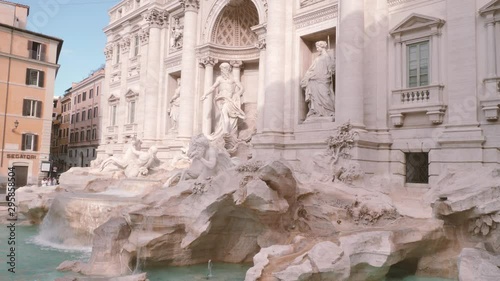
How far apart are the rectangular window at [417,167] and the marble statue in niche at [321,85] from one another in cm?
259

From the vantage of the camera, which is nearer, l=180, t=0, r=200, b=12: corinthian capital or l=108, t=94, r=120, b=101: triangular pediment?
l=180, t=0, r=200, b=12: corinthian capital

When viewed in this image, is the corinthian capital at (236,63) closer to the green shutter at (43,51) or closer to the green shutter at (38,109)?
the green shutter at (38,109)

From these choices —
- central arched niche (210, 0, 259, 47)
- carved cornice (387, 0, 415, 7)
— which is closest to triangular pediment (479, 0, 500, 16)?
carved cornice (387, 0, 415, 7)

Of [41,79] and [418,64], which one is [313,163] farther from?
[41,79]

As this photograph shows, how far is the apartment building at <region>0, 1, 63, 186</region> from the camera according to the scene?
2417cm

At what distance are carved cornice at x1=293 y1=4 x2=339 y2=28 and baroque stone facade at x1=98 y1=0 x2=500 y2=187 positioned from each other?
1.3 inches

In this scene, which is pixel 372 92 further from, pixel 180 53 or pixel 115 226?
pixel 180 53

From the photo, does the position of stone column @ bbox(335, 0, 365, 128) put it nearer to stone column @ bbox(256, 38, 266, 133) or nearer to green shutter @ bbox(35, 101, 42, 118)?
stone column @ bbox(256, 38, 266, 133)

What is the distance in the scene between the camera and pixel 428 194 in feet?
29.4

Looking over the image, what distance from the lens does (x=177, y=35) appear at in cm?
1927

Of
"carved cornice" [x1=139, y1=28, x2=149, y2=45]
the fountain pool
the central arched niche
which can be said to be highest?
"carved cornice" [x1=139, y1=28, x2=149, y2=45]

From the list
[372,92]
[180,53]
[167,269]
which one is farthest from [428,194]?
[180,53]

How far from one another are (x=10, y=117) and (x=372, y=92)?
2183 cm

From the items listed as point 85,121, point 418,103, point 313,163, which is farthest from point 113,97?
point 418,103
